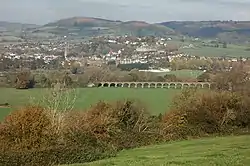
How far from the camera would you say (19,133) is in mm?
31844

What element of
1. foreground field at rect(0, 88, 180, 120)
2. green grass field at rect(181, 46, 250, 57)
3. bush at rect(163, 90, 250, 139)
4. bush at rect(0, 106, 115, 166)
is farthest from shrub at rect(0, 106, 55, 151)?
green grass field at rect(181, 46, 250, 57)

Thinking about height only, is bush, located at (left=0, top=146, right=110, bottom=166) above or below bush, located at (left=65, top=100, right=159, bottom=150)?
above

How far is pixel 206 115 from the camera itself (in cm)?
4178

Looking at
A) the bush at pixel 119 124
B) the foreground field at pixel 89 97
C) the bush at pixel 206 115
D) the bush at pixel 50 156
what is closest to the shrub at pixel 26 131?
the bush at pixel 119 124

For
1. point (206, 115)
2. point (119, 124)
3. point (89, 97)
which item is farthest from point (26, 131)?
point (89, 97)

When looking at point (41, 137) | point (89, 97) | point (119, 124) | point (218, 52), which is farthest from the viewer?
point (218, 52)

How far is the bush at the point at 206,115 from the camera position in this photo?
38600 millimetres

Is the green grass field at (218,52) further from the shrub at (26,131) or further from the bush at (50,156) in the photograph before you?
the bush at (50,156)

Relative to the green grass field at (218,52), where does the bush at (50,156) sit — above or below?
above

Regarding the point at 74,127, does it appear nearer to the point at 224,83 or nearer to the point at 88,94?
the point at 88,94

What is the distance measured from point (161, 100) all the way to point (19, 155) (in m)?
47.2

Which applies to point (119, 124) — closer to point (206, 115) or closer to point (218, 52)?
point (206, 115)

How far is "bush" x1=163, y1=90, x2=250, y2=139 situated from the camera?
38600mm

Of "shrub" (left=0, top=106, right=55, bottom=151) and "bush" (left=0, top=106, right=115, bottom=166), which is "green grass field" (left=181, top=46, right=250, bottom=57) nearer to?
"bush" (left=0, top=106, right=115, bottom=166)
